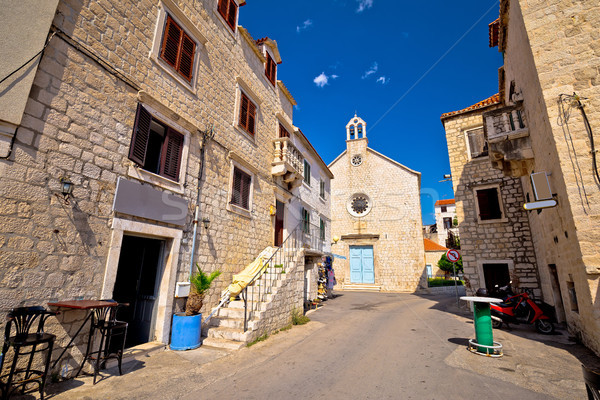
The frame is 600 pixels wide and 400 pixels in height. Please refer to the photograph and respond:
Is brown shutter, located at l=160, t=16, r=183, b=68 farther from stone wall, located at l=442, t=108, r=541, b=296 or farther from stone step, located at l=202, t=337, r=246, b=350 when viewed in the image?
stone wall, located at l=442, t=108, r=541, b=296

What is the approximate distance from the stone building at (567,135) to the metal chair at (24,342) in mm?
9357

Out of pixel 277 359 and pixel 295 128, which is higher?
pixel 295 128

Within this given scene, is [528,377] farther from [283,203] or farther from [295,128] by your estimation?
[295,128]

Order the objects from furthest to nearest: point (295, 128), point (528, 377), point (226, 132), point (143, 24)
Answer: point (295, 128) < point (226, 132) < point (143, 24) < point (528, 377)

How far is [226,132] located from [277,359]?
21.6ft

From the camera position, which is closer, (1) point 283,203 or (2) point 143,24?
(2) point 143,24

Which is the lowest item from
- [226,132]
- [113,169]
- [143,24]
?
[113,169]

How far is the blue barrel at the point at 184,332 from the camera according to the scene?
5.68 m

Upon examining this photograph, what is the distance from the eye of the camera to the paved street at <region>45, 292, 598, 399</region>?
12.4ft

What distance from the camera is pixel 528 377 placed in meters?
4.42

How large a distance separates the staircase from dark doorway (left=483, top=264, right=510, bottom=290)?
8818 millimetres

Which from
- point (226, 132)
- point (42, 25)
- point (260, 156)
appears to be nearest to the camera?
point (42, 25)

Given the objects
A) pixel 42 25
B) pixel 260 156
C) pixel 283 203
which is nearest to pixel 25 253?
pixel 42 25

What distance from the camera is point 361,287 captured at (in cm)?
2255
